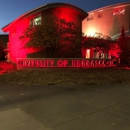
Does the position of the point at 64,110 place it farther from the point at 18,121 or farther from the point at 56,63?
the point at 56,63

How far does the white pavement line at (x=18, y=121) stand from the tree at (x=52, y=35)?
10029 millimetres

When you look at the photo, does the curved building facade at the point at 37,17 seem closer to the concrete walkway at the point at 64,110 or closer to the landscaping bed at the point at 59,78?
the landscaping bed at the point at 59,78

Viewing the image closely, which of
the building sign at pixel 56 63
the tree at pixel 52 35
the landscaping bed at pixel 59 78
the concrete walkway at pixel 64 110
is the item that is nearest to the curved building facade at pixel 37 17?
the tree at pixel 52 35

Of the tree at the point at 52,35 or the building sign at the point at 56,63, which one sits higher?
the tree at the point at 52,35

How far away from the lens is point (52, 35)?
14586mm

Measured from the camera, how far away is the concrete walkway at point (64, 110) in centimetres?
409

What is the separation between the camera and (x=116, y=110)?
5113mm

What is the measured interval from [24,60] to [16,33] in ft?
21.1

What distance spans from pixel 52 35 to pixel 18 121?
36.1ft

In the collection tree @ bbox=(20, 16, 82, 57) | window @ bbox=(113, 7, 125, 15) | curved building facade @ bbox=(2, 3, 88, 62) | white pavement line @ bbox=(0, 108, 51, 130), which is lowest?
white pavement line @ bbox=(0, 108, 51, 130)

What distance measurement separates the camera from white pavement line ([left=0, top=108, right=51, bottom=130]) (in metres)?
3.96

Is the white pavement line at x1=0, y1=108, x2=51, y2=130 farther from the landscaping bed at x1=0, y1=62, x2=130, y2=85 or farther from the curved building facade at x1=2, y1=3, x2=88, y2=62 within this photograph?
the curved building facade at x1=2, y1=3, x2=88, y2=62

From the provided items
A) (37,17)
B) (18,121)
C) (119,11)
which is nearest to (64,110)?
(18,121)

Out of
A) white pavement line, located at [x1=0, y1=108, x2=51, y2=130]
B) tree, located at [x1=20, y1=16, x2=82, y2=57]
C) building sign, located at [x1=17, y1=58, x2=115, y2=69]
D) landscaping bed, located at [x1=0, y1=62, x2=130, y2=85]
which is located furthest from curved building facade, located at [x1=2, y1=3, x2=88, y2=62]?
white pavement line, located at [x1=0, y1=108, x2=51, y2=130]
